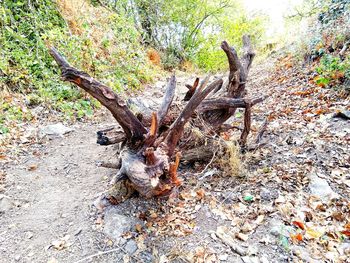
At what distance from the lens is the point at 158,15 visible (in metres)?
9.81

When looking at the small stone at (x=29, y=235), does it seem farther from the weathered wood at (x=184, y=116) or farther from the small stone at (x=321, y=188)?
the small stone at (x=321, y=188)

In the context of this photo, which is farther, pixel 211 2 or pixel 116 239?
pixel 211 2

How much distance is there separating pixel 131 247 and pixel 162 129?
127 centimetres

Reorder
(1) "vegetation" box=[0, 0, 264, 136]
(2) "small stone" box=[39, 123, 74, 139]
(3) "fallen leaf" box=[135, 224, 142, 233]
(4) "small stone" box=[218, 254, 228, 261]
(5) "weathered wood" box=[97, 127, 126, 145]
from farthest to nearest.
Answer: (1) "vegetation" box=[0, 0, 264, 136] → (2) "small stone" box=[39, 123, 74, 139] → (5) "weathered wood" box=[97, 127, 126, 145] → (3) "fallen leaf" box=[135, 224, 142, 233] → (4) "small stone" box=[218, 254, 228, 261]

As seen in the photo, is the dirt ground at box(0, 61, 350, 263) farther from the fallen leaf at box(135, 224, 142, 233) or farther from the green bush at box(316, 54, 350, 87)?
the green bush at box(316, 54, 350, 87)

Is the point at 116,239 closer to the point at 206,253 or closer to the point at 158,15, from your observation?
the point at 206,253

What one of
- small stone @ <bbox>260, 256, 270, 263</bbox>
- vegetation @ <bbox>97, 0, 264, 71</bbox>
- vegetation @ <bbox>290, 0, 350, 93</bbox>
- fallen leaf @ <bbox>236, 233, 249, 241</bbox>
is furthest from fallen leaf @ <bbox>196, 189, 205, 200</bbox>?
vegetation @ <bbox>97, 0, 264, 71</bbox>

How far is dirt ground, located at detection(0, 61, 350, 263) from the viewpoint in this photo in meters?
1.91

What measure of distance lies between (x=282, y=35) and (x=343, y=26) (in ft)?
16.9

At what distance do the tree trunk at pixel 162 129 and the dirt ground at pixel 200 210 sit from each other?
1.06 ft

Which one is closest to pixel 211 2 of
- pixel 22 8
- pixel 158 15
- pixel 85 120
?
pixel 158 15

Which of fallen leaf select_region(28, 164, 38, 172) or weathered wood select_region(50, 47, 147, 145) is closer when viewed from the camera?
weathered wood select_region(50, 47, 147, 145)

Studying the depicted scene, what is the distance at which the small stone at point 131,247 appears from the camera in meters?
1.90

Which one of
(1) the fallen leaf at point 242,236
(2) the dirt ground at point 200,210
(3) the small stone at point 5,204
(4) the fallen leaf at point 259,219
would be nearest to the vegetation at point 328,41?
(2) the dirt ground at point 200,210
